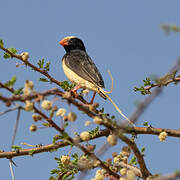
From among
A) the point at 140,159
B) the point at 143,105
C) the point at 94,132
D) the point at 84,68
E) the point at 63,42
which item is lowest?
the point at 143,105

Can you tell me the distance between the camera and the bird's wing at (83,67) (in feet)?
20.8

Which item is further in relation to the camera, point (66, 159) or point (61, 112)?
point (66, 159)

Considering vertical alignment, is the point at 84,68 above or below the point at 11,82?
above

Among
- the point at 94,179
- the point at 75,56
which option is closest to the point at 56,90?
the point at 94,179

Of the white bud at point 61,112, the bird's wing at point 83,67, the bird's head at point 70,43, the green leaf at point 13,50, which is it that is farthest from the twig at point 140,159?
the bird's head at point 70,43

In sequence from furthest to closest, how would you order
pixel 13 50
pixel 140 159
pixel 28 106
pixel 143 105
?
pixel 13 50, pixel 140 159, pixel 28 106, pixel 143 105

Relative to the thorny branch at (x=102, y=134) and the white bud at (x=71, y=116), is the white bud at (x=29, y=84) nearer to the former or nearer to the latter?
the thorny branch at (x=102, y=134)

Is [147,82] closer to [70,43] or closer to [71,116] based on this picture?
[71,116]

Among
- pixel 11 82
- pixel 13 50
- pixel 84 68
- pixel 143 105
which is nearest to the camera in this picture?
pixel 143 105

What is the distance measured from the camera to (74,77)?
670cm

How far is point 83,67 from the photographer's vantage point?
22.7ft

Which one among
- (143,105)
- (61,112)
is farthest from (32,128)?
(143,105)

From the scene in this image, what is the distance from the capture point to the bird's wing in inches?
250

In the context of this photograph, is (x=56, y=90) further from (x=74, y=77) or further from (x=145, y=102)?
(x=74, y=77)
